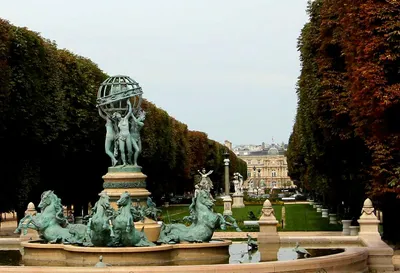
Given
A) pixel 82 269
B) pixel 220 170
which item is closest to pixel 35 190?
pixel 82 269

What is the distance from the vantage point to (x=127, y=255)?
64.3ft

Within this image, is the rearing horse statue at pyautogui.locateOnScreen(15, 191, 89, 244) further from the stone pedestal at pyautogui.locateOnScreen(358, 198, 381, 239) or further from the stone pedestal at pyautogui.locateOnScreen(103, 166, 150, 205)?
the stone pedestal at pyautogui.locateOnScreen(358, 198, 381, 239)

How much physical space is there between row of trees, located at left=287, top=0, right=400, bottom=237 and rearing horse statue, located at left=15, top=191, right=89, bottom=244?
11694 mm

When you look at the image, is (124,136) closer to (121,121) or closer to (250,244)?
(121,121)

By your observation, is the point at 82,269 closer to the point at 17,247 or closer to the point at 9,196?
the point at 17,247

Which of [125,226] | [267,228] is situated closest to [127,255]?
[125,226]

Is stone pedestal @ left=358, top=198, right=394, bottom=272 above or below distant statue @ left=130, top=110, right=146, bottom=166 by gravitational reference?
below

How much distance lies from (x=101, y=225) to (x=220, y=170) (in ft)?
326

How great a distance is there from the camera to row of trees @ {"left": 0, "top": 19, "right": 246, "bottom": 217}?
3528 centimetres

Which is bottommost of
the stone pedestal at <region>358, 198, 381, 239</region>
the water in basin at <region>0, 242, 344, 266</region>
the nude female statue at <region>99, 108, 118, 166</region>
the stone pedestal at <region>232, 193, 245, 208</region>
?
the water in basin at <region>0, 242, 344, 266</region>

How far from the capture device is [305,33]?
131 ft

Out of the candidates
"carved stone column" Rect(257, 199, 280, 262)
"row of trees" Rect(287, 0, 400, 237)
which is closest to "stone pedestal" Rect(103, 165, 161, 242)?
"carved stone column" Rect(257, 199, 280, 262)

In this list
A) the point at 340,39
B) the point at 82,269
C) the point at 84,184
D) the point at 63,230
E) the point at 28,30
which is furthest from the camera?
the point at 84,184

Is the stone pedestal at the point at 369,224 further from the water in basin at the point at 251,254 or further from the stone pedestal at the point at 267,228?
the water in basin at the point at 251,254
